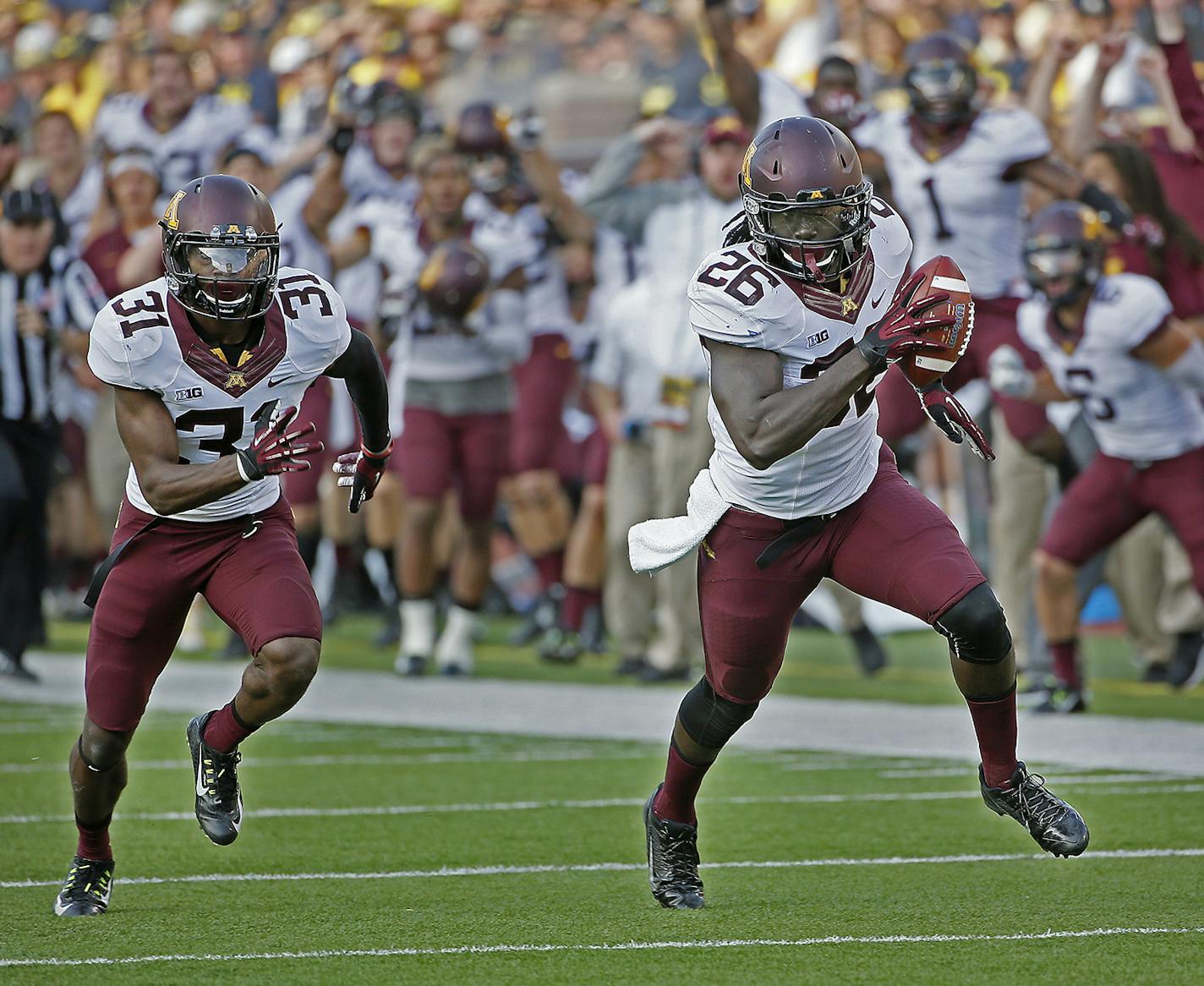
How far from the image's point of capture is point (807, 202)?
4.70 meters

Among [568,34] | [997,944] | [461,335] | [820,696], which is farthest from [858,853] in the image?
[568,34]

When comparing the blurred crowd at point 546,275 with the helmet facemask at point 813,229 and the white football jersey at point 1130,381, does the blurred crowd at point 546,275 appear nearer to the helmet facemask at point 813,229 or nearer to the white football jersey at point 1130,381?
the white football jersey at point 1130,381

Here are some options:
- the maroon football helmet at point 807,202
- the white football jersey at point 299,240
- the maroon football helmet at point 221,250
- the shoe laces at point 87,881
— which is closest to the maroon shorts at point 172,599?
the shoe laces at point 87,881

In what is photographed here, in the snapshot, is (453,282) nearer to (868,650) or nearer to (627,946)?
(868,650)

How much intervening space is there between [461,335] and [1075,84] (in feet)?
12.4

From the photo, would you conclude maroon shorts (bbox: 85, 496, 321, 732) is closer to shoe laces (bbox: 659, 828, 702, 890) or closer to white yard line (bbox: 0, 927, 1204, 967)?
white yard line (bbox: 0, 927, 1204, 967)

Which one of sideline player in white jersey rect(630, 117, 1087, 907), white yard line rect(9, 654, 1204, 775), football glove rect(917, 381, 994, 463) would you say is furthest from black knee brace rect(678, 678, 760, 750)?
white yard line rect(9, 654, 1204, 775)

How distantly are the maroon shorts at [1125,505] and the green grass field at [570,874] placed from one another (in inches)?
54.6

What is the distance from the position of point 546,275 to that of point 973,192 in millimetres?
3020

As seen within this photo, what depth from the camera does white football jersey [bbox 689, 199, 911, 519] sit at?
4.70 meters

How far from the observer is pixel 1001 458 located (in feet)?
29.5

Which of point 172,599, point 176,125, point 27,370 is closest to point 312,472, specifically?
point 27,370

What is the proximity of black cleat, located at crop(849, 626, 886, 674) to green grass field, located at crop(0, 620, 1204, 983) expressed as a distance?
7.68 ft

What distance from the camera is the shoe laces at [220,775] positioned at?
5.01 m
